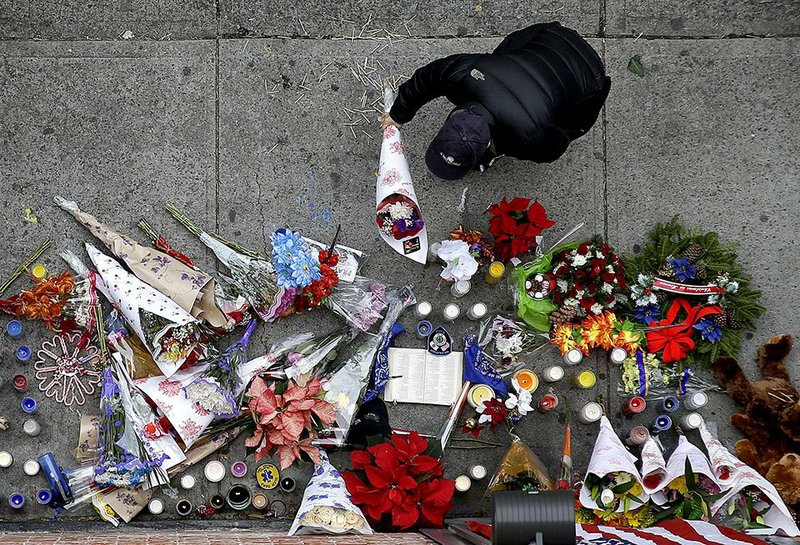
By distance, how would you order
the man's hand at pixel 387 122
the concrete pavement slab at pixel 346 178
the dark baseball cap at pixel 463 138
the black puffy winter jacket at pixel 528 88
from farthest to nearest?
the concrete pavement slab at pixel 346 178 → the man's hand at pixel 387 122 → the black puffy winter jacket at pixel 528 88 → the dark baseball cap at pixel 463 138

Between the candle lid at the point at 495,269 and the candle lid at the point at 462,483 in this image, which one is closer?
the candle lid at the point at 462,483

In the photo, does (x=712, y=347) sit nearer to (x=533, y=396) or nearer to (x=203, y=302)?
(x=533, y=396)

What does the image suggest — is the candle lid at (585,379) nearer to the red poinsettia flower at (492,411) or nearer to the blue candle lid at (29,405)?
the red poinsettia flower at (492,411)

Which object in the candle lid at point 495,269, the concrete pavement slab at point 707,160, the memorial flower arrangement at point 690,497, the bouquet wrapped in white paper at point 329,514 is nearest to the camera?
the bouquet wrapped in white paper at point 329,514

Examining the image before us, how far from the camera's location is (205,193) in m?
4.58

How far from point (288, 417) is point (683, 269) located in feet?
8.16

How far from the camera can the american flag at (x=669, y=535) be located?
3537 mm

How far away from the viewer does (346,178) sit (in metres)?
4.62

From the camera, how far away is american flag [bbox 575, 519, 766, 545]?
354cm

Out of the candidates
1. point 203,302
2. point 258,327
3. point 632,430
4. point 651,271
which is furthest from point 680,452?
point 203,302

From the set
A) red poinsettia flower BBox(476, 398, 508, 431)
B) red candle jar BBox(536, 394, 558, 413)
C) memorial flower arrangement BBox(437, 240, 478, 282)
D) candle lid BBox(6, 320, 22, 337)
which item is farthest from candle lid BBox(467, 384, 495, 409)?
candle lid BBox(6, 320, 22, 337)

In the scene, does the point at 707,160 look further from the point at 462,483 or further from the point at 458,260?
the point at 462,483

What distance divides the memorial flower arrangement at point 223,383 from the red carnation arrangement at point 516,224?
1554mm

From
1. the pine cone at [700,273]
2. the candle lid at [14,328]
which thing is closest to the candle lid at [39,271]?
the candle lid at [14,328]
